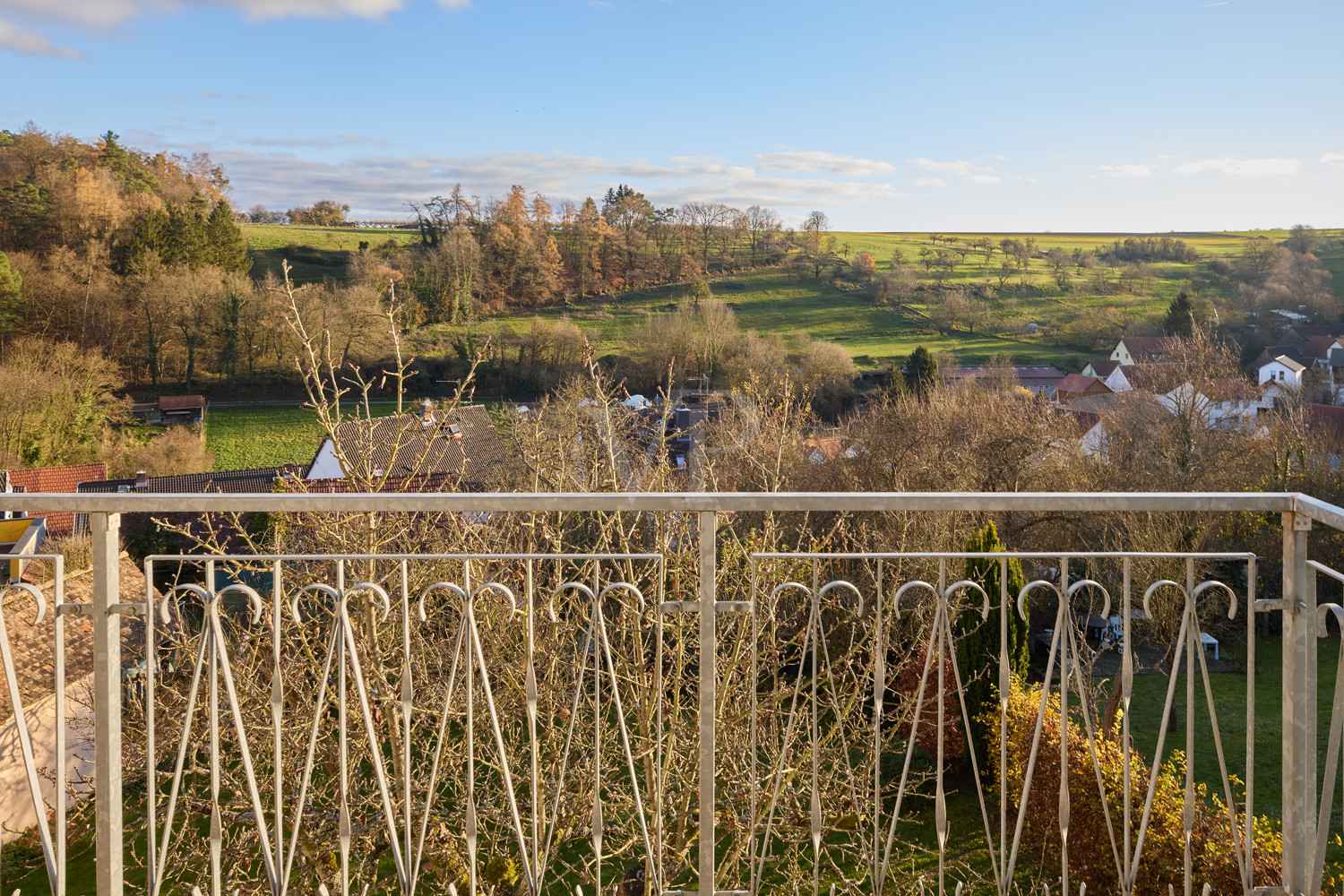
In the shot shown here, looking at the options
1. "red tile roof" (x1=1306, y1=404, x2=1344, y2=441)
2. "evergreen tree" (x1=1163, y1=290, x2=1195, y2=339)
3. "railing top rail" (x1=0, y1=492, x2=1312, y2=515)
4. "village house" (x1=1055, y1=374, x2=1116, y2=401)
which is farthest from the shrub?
"evergreen tree" (x1=1163, y1=290, x2=1195, y2=339)

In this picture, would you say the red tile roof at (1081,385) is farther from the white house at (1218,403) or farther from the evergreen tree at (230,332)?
the evergreen tree at (230,332)

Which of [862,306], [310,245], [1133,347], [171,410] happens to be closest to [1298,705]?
[171,410]

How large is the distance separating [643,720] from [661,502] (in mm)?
3805

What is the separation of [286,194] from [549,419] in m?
43.2

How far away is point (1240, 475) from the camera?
19.7m

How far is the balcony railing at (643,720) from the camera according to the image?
6.29 ft

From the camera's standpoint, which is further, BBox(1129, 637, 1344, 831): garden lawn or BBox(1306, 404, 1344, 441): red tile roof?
BBox(1306, 404, 1344, 441): red tile roof

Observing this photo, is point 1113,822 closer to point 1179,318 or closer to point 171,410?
point 171,410

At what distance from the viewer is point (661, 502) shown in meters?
1.93

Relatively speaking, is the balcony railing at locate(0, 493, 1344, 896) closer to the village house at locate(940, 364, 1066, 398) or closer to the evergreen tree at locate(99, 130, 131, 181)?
the village house at locate(940, 364, 1066, 398)

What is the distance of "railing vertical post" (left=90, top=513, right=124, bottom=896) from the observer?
1.88m

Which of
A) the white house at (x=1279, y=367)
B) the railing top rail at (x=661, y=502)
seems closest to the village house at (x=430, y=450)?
the railing top rail at (x=661, y=502)

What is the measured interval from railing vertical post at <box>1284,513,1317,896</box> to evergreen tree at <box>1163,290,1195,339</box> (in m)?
47.2

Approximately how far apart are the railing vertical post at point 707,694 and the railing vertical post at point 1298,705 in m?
1.26
